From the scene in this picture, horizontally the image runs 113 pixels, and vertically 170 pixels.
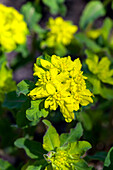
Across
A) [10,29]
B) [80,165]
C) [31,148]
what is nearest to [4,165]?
[31,148]

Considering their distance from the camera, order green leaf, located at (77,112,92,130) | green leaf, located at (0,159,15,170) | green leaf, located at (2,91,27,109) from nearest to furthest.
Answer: green leaf, located at (2,91,27,109), green leaf, located at (0,159,15,170), green leaf, located at (77,112,92,130)

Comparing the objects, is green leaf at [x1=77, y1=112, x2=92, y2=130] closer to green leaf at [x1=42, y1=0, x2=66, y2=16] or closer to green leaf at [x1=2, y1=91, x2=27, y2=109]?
green leaf at [x1=2, y1=91, x2=27, y2=109]

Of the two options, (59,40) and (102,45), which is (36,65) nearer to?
(59,40)

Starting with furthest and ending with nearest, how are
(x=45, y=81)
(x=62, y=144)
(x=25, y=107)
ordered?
1. (x=62, y=144)
2. (x=25, y=107)
3. (x=45, y=81)

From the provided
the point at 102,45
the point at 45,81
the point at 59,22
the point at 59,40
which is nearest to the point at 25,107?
the point at 45,81

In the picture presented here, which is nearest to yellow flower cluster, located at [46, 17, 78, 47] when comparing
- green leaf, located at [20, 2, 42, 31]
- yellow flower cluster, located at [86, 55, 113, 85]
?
green leaf, located at [20, 2, 42, 31]

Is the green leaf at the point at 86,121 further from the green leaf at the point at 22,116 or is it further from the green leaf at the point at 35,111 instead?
the green leaf at the point at 35,111

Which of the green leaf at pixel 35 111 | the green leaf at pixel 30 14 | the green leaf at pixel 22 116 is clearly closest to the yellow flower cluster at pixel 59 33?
the green leaf at pixel 30 14
